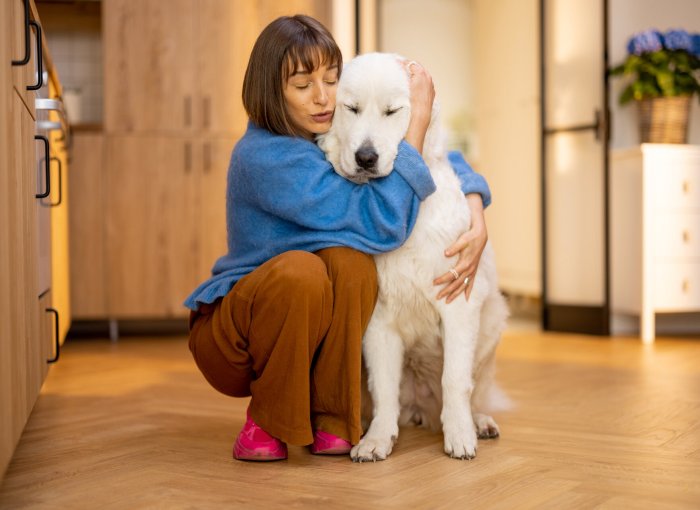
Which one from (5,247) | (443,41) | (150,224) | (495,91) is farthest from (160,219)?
(443,41)

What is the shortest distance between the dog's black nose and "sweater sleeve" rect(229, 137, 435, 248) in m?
0.05

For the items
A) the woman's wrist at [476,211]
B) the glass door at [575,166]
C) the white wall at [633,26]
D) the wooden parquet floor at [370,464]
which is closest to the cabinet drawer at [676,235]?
the glass door at [575,166]

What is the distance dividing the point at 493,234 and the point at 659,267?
2163 millimetres

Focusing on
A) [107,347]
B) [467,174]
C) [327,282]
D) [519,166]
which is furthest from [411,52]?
[327,282]

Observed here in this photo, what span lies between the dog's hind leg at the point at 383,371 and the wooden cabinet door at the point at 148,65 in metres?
2.65

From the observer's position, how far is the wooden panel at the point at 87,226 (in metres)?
4.17

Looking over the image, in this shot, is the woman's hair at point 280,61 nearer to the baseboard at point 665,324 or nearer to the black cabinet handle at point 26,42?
the black cabinet handle at point 26,42

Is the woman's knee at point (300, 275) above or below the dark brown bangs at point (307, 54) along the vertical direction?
below

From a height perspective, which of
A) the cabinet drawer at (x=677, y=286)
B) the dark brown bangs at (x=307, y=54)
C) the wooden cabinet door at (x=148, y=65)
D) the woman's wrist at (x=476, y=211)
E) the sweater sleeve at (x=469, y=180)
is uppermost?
the wooden cabinet door at (x=148, y=65)

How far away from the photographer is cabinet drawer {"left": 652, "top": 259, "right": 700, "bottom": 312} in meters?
4.26

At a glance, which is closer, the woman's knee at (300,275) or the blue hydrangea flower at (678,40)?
A: the woman's knee at (300,275)

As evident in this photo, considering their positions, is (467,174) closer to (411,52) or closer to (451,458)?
(451,458)

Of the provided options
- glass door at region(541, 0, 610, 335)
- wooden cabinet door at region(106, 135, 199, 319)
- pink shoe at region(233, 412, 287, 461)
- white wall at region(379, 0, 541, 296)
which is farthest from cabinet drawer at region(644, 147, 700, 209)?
pink shoe at region(233, 412, 287, 461)

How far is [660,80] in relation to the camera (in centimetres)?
423
